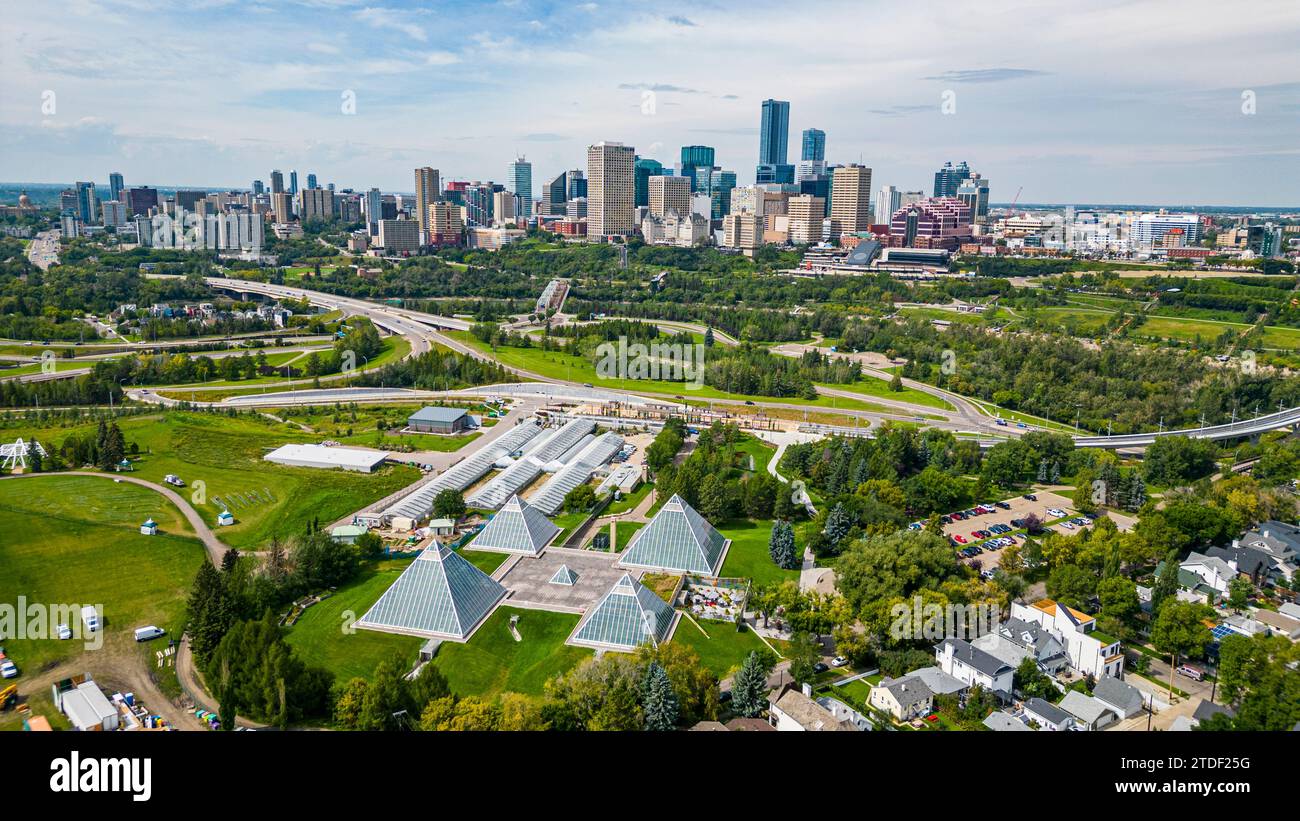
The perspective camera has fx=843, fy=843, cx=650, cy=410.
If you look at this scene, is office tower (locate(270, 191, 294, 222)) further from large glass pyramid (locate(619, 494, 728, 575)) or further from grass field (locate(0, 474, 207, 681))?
large glass pyramid (locate(619, 494, 728, 575))

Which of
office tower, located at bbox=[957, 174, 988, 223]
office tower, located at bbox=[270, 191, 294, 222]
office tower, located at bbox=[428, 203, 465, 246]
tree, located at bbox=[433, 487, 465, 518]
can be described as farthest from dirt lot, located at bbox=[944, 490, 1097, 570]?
office tower, located at bbox=[270, 191, 294, 222]

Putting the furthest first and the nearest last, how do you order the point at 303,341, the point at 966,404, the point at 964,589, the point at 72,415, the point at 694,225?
the point at 694,225, the point at 303,341, the point at 966,404, the point at 72,415, the point at 964,589

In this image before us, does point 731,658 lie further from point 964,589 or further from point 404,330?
point 404,330

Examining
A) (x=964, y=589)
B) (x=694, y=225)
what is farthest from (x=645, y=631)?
(x=694, y=225)

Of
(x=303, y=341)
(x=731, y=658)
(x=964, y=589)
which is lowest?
(x=731, y=658)

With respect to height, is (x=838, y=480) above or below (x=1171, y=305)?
below

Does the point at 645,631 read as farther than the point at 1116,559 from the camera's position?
No

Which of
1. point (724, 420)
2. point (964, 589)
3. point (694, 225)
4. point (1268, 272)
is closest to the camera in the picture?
point (964, 589)
